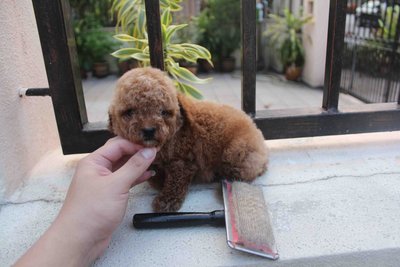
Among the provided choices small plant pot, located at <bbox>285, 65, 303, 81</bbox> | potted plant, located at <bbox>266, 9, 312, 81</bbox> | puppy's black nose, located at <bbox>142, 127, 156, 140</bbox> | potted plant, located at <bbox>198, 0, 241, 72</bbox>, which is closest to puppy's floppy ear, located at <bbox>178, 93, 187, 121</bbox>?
puppy's black nose, located at <bbox>142, 127, 156, 140</bbox>

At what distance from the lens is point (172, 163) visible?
132 cm

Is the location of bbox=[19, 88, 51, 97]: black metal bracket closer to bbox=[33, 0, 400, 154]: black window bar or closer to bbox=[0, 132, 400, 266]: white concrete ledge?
bbox=[33, 0, 400, 154]: black window bar

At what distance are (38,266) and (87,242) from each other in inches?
5.2

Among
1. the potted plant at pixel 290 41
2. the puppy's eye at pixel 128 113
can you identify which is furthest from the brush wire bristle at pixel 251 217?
the potted plant at pixel 290 41

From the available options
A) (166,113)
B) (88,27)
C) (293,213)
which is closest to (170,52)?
(166,113)

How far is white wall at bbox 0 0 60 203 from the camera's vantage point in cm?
137

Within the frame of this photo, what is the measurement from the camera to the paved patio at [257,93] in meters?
5.18

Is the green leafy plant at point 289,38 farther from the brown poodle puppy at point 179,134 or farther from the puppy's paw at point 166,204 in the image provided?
the puppy's paw at point 166,204

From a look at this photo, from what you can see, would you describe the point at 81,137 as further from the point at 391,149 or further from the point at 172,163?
the point at 391,149

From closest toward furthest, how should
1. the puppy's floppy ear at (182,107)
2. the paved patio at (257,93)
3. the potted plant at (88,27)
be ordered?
the puppy's floppy ear at (182,107), the paved patio at (257,93), the potted plant at (88,27)

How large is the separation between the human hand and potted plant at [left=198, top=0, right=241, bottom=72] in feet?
22.5

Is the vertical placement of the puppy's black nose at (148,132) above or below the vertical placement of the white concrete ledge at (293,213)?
above

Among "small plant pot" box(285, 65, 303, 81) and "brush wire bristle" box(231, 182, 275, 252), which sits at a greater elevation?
"brush wire bristle" box(231, 182, 275, 252)

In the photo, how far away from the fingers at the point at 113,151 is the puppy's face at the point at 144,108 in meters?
0.02
